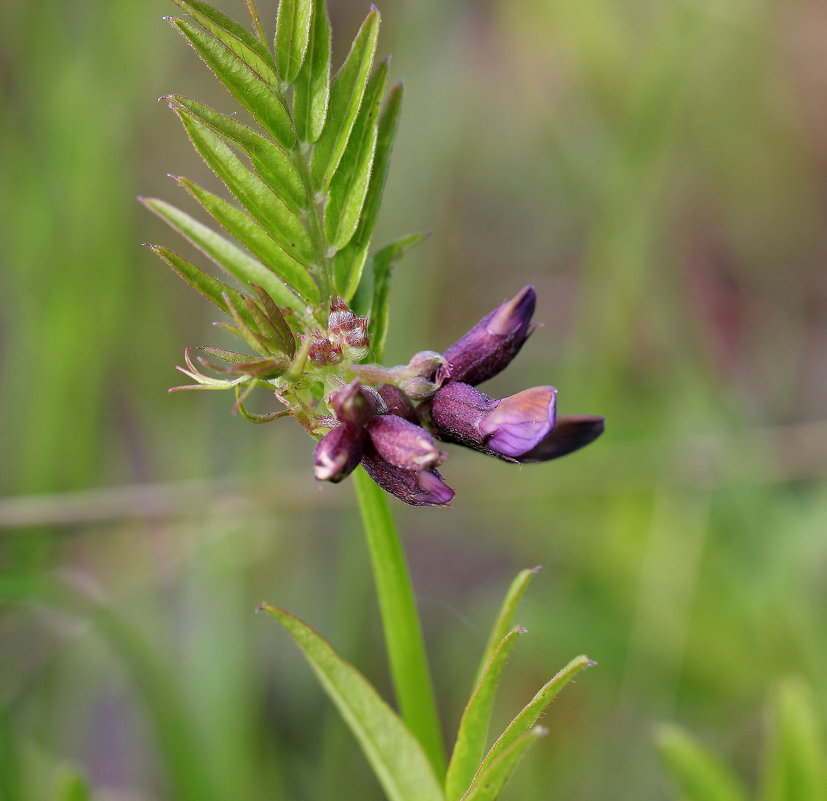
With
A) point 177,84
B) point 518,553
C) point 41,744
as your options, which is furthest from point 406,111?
point 41,744

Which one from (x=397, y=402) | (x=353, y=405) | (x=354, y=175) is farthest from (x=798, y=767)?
(x=354, y=175)

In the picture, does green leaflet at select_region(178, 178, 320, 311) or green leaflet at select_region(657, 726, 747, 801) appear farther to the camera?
green leaflet at select_region(657, 726, 747, 801)

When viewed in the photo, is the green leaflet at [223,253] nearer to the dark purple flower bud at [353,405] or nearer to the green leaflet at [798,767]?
the dark purple flower bud at [353,405]

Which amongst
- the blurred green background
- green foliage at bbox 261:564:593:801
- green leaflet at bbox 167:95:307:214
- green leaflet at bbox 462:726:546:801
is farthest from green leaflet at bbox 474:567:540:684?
the blurred green background

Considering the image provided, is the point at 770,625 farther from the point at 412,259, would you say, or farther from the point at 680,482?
the point at 412,259

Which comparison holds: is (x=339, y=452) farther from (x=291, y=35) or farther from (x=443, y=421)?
(x=291, y=35)

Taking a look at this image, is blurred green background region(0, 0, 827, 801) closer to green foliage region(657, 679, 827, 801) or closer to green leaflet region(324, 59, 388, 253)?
green foliage region(657, 679, 827, 801)

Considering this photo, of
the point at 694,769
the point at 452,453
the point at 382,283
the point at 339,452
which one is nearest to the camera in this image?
the point at 339,452
